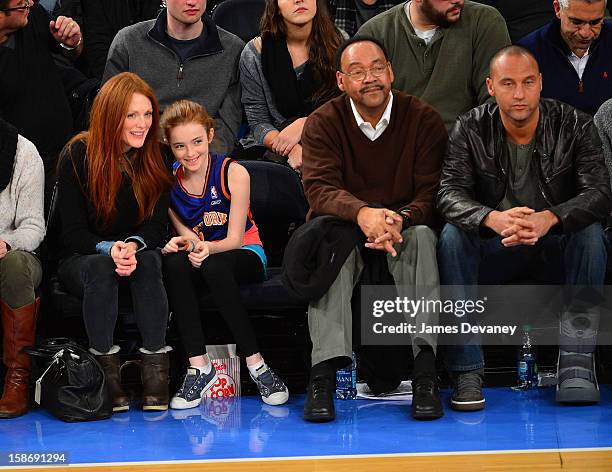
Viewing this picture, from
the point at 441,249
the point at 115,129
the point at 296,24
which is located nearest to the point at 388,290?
the point at 441,249

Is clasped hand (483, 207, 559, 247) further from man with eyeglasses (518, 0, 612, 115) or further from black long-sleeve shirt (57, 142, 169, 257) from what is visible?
black long-sleeve shirt (57, 142, 169, 257)

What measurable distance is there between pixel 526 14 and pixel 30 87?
241cm

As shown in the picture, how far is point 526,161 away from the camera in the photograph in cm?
402

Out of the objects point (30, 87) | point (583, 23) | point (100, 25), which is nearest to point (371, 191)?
point (583, 23)

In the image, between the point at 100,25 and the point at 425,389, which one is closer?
the point at 425,389

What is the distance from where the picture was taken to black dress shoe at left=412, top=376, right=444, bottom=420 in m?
3.71

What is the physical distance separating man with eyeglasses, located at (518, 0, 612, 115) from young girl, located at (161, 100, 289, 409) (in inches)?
56.3

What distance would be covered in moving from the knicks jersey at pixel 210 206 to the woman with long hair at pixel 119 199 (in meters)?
0.09

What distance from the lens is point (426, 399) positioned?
373 cm

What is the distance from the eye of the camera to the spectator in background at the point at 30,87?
480 cm

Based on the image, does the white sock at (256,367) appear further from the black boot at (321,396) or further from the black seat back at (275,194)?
the black seat back at (275,194)

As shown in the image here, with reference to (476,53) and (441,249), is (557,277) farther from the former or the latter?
(476,53)

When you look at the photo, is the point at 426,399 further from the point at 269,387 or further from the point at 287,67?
the point at 287,67

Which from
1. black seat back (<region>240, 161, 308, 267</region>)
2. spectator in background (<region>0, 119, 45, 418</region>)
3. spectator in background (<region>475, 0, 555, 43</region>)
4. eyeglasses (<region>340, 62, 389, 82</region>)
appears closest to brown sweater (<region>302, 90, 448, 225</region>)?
eyeglasses (<region>340, 62, 389, 82</region>)
